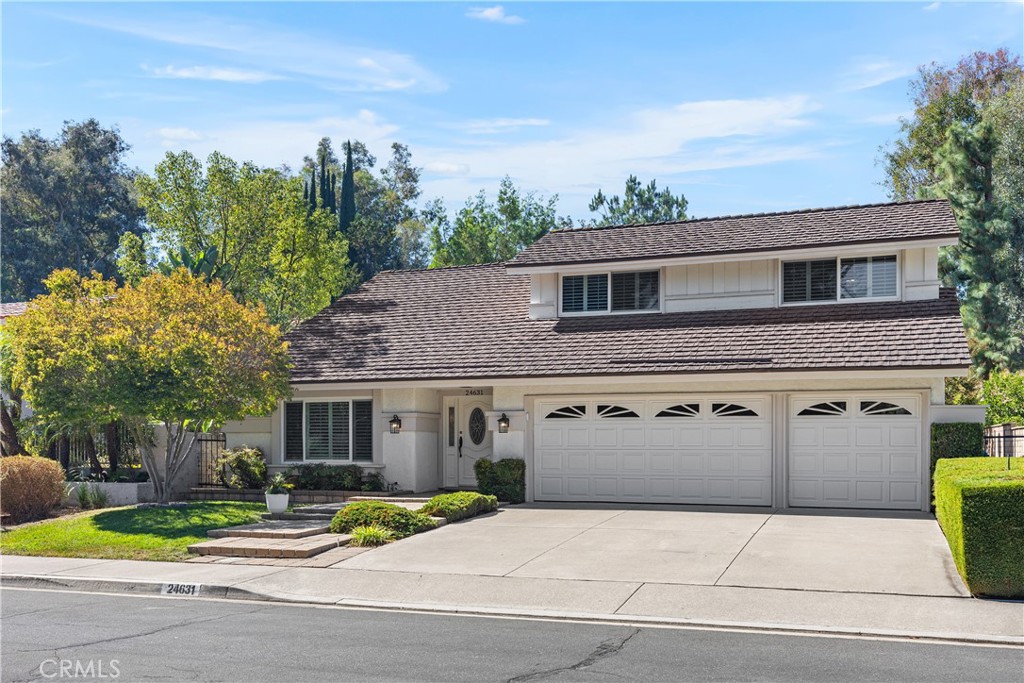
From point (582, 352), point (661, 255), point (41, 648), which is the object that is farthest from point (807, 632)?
point (661, 255)

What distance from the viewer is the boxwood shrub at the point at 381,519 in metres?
17.7

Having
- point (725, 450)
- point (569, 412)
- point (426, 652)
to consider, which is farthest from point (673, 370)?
point (426, 652)

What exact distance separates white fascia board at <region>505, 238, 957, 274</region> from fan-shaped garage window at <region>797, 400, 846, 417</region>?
3.73 meters

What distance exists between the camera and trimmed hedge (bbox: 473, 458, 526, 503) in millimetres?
22531

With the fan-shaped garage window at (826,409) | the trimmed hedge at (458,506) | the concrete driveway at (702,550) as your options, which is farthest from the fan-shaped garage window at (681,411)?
the trimmed hedge at (458,506)

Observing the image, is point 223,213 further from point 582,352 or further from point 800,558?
point 800,558

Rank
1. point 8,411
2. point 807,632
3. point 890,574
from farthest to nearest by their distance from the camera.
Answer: point 8,411, point 890,574, point 807,632

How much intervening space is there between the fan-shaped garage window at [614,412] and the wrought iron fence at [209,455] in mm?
9668

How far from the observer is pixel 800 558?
14586 millimetres

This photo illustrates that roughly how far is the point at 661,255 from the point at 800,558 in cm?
1049

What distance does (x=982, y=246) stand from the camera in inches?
1382

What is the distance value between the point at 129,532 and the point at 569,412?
936cm

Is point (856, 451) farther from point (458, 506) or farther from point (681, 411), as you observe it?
point (458, 506)

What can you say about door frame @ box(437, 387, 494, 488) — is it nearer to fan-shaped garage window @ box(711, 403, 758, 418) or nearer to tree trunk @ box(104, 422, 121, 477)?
fan-shaped garage window @ box(711, 403, 758, 418)
